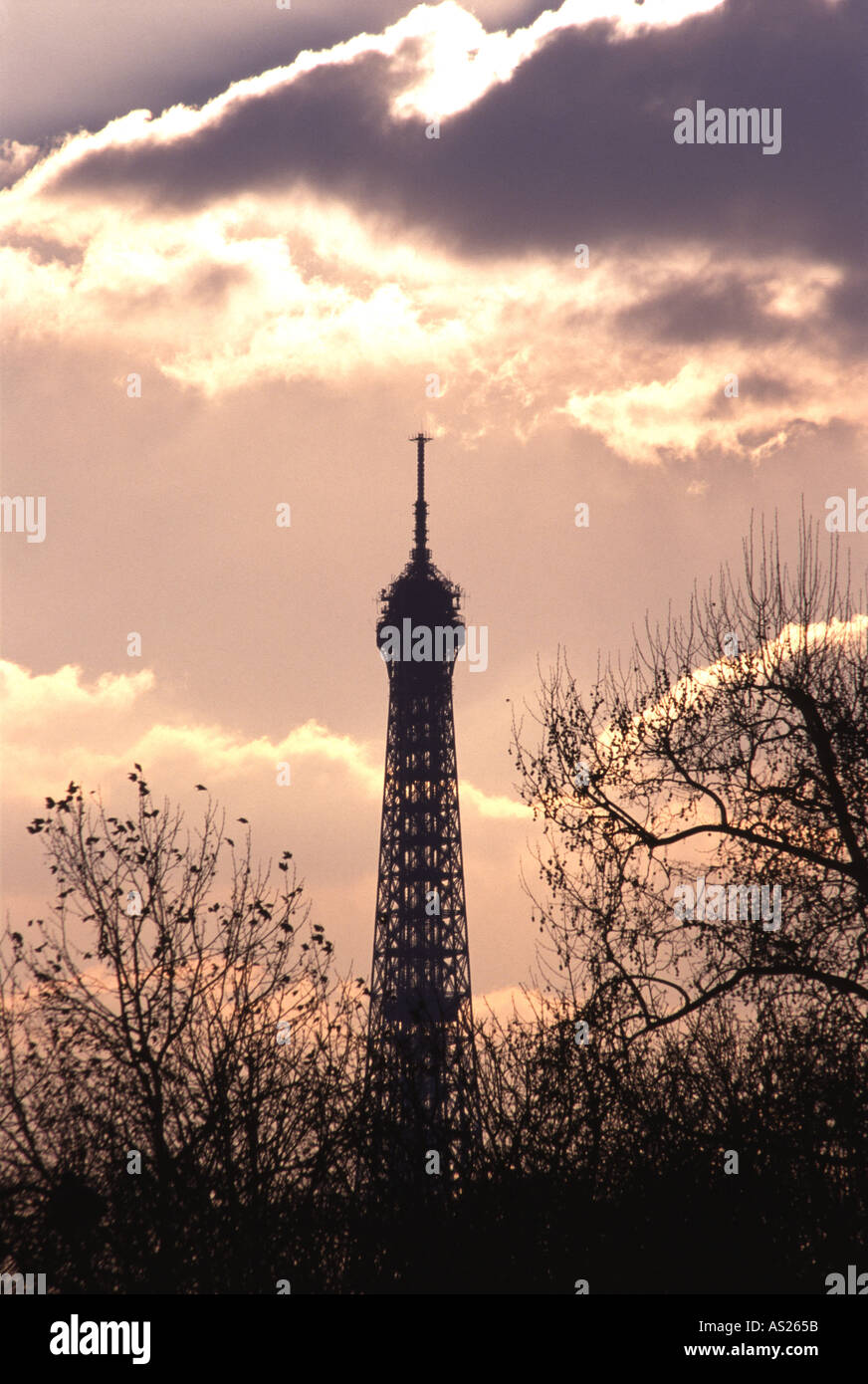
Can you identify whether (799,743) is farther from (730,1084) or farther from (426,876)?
(426,876)

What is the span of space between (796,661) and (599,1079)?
247 inches

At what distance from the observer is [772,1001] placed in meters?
17.8

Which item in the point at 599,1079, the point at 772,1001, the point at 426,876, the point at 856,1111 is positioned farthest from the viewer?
the point at 426,876

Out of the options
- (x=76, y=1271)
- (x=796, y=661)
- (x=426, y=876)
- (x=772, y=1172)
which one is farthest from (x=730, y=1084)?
(x=426, y=876)
